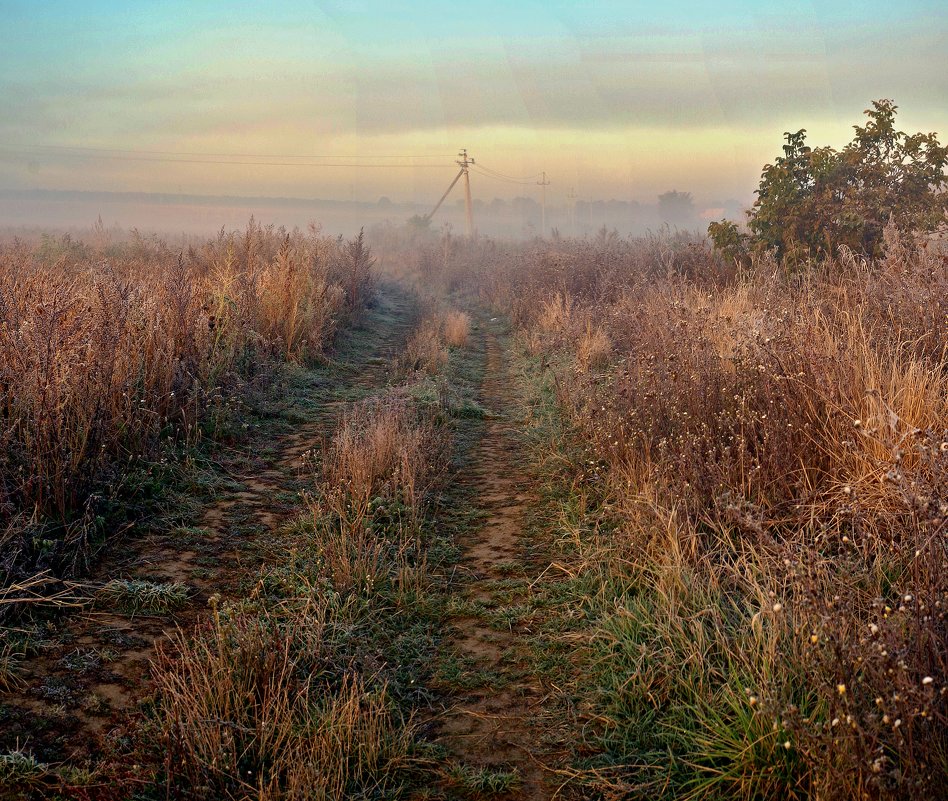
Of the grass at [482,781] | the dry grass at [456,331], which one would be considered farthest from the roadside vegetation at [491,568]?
the dry grass at [456,331]

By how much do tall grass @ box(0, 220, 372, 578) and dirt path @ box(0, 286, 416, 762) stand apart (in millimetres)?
417

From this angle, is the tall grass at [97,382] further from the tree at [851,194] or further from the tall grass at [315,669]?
the tree at [851,194]

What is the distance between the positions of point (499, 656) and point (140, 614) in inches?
72.2

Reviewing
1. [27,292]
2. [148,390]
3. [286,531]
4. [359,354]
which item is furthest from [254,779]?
[359,354]

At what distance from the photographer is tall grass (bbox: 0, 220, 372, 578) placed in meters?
4.27

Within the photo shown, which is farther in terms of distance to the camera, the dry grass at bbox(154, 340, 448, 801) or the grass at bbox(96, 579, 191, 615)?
the grass at bbox(96, 579, 191, 615)

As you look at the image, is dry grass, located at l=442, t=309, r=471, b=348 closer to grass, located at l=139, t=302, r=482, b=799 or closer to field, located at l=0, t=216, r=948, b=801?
field, located at l=0, t=216, r=948, b=801

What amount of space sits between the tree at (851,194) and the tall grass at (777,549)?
3.38 metres

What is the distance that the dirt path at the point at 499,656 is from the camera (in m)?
2.83

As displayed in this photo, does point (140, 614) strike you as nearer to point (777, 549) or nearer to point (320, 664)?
point (320, 664)

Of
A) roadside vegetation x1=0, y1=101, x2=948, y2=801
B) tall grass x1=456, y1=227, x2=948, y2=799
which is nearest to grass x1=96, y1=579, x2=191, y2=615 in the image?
roadside vegetation x1=0, y1=101, x2=948, y2=801

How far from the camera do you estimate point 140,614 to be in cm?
369

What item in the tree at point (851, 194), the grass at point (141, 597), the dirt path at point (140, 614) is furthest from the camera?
the tree at point (851, 194)

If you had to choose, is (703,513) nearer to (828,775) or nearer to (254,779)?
(828,775)
